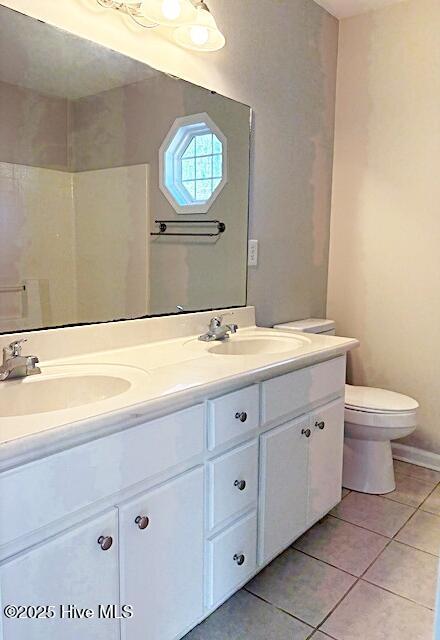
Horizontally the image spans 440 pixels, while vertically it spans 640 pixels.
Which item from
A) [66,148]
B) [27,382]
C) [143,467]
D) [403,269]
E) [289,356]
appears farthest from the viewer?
[403,269]

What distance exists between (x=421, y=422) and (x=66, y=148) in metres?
2.21

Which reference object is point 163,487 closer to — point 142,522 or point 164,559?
point 142,522

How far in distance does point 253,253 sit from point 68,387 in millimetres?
1206

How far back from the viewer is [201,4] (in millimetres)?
1725

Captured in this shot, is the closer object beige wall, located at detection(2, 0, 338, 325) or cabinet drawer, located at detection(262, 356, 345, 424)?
cabinet drawer, located at detection(262, 356, 345, 424)

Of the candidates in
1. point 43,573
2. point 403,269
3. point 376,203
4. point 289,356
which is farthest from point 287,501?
point 376,203

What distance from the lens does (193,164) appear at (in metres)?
1.99

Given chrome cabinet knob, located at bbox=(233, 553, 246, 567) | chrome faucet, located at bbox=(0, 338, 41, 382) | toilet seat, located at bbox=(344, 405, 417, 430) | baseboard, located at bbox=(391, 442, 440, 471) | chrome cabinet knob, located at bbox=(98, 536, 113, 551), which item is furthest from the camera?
baseboard, located at bbox=(391, 442, 440, 471)

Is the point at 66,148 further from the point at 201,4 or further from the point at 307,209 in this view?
the point at 307,209

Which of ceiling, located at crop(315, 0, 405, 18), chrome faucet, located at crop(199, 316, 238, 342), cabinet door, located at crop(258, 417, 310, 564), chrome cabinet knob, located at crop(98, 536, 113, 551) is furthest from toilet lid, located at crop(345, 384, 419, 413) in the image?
ceiling, located at crop(315, 0, 405, 18)

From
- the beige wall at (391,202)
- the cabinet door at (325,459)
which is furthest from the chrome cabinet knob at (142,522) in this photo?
the beige wall at (391,202)

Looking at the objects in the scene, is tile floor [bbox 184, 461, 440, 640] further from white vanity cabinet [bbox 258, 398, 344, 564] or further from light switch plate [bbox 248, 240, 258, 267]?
light switch plate [bbox 248, 240, 258, 267]

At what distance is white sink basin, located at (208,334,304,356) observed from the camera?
1.91 m

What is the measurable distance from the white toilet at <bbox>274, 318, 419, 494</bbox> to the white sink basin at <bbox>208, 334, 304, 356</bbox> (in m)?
0.28
